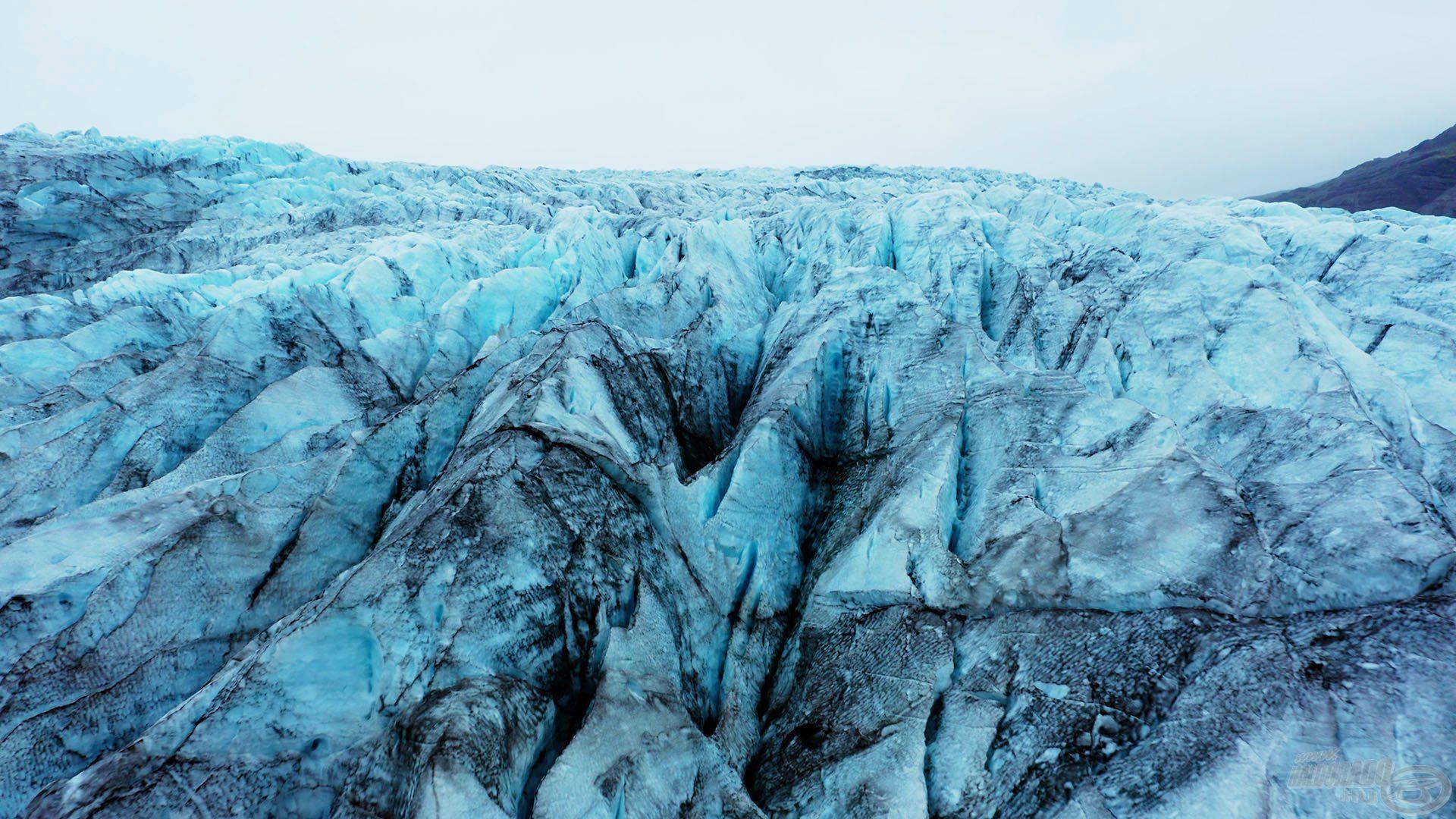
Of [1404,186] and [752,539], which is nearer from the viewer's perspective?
[752,539]

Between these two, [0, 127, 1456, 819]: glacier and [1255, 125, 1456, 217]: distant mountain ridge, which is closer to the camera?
[0, 127, 1456, 819]: glacier

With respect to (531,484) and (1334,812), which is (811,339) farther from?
(1334,812)

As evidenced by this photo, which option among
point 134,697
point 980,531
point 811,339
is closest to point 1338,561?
point 980,531

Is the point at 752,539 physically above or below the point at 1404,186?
below

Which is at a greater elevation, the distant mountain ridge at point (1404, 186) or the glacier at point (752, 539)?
the distant mountain ridge at point (1404, 186)
